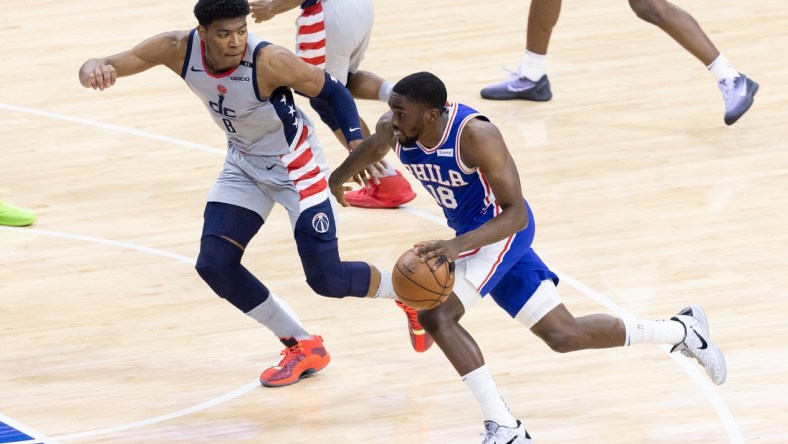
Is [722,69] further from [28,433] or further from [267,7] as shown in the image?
[28,433]

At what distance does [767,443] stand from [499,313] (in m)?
1.73

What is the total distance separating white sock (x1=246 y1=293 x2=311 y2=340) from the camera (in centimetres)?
578

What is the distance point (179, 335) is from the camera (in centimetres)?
641

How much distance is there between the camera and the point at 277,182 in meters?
5.85

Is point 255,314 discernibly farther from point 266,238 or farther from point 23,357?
point 266,238

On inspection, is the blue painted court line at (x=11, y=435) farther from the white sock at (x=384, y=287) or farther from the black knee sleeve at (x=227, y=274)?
the white sock at (x=384, y=287)

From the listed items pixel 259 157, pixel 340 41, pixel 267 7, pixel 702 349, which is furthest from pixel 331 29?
pixel 702 349

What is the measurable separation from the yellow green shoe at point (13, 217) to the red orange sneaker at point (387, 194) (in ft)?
6.40

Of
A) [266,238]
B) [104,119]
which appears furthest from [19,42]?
→ [266,238]

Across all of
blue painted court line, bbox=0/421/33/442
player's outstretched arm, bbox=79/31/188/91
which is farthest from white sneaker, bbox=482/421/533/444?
player's outstretched arm, bbox=79/31/188/91

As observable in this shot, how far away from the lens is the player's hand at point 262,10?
7.17 metres

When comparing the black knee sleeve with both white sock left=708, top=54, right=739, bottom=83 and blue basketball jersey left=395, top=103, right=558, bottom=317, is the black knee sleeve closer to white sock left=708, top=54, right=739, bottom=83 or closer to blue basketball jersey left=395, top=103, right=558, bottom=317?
blue basketball jersey left=395, top=103, right=558, bottom=317

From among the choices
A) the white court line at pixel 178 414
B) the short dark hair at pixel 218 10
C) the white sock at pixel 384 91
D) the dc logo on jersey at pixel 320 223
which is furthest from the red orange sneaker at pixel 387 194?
the short dark hair at pixel 218 10

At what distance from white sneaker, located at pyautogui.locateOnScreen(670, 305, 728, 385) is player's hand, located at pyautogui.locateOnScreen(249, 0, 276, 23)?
2.93 meters
